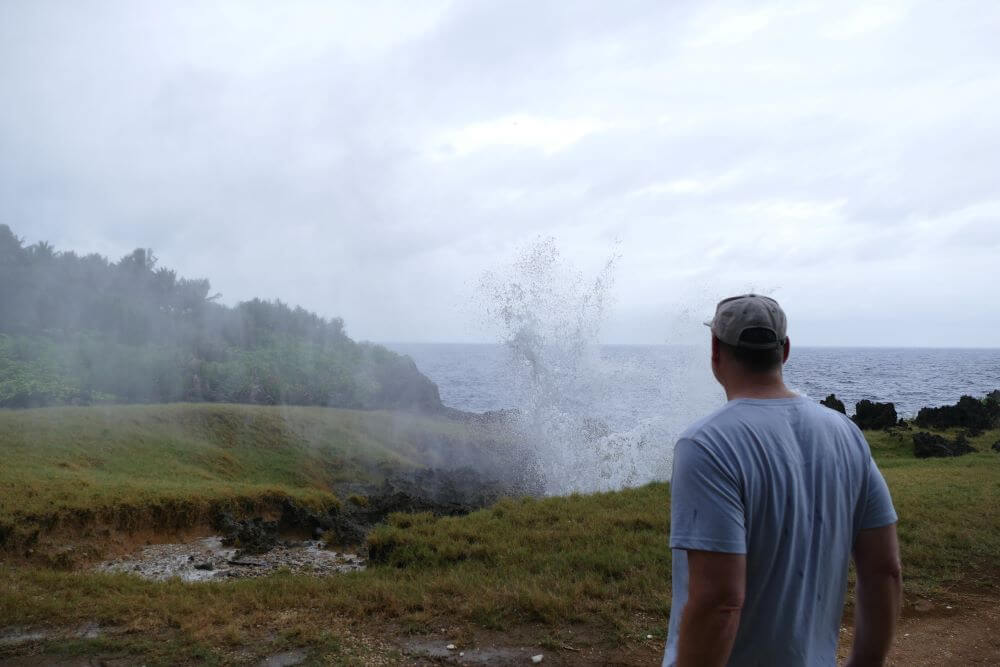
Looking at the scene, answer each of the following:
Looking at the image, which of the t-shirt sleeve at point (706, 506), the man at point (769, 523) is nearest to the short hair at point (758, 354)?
the man at point (769, 523)

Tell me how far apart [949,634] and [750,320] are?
5.72m

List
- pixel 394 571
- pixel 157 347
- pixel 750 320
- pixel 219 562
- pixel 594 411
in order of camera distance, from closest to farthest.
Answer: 1. pixel 750 320
2. pixel 394 571
3. pixel 219 562
4. pixel 157 347
5. pixel 594 411

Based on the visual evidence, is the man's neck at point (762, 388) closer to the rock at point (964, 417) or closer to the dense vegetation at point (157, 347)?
the dense vegetation at point (157, 347)

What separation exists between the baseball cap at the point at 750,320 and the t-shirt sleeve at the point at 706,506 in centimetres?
42

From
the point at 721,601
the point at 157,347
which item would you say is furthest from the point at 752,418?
the point at 157,347

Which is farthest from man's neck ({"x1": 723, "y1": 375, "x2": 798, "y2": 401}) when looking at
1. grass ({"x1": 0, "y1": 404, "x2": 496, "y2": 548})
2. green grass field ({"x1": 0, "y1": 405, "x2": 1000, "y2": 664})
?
grass ({"x1": 0, "y1": 404, "x2": 496, "y2": 548})

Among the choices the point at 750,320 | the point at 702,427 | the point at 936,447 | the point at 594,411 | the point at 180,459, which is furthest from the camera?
the point at 594,411

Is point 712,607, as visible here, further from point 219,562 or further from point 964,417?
point 964,417

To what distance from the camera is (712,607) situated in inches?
75.7

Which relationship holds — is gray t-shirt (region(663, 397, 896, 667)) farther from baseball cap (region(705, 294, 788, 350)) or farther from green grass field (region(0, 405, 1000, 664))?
green grass field (region(0, 405, 1000, 664))

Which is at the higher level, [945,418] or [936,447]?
[945,418]

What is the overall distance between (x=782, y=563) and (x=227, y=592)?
20.6 feet

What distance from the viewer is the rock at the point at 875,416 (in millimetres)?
23016

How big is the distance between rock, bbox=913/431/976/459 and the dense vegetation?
1747 centimetres
